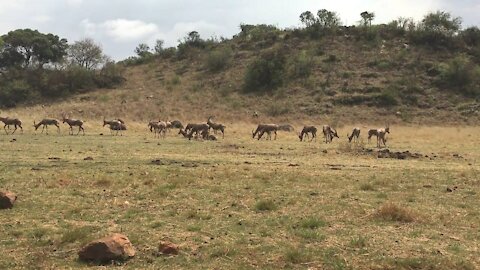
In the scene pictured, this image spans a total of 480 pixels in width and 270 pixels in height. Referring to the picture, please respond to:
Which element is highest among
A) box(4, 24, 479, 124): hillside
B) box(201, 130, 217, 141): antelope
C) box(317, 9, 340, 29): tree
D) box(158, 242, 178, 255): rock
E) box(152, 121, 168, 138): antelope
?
box(317, 9, 340, 29): tree

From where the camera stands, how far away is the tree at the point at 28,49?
87.9 metres

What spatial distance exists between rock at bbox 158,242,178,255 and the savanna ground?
150mm

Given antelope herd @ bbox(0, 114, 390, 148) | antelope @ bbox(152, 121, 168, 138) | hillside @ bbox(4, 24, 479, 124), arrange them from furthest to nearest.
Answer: hillside @ bbox(4, 24, 479, 124) → antelope @ bbox(152, 121, 168, 138) → antelope herd @ bbox(0, 114, 390, 148)

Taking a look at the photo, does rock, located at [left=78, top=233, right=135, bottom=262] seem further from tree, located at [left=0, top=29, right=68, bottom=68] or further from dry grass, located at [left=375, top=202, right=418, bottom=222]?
tree, located at [left=0, top=29, right=68, bottom=68]

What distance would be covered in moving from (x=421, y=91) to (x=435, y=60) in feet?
37.9

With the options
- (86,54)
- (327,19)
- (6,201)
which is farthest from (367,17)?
(6,201)

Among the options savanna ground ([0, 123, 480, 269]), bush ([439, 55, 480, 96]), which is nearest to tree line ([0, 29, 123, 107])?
bush ([439, 55, 480, 96])

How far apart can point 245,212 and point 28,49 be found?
85785mm

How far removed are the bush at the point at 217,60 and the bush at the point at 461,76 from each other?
33492 mm

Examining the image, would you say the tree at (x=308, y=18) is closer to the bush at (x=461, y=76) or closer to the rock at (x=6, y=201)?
the bush at (x=461, y=76)

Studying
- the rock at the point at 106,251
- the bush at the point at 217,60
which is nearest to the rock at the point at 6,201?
the rock at the point at 106,251

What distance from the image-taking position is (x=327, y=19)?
95062 mm

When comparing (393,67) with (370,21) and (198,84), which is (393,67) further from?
(198,84)

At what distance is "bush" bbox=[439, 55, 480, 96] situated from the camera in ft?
239
